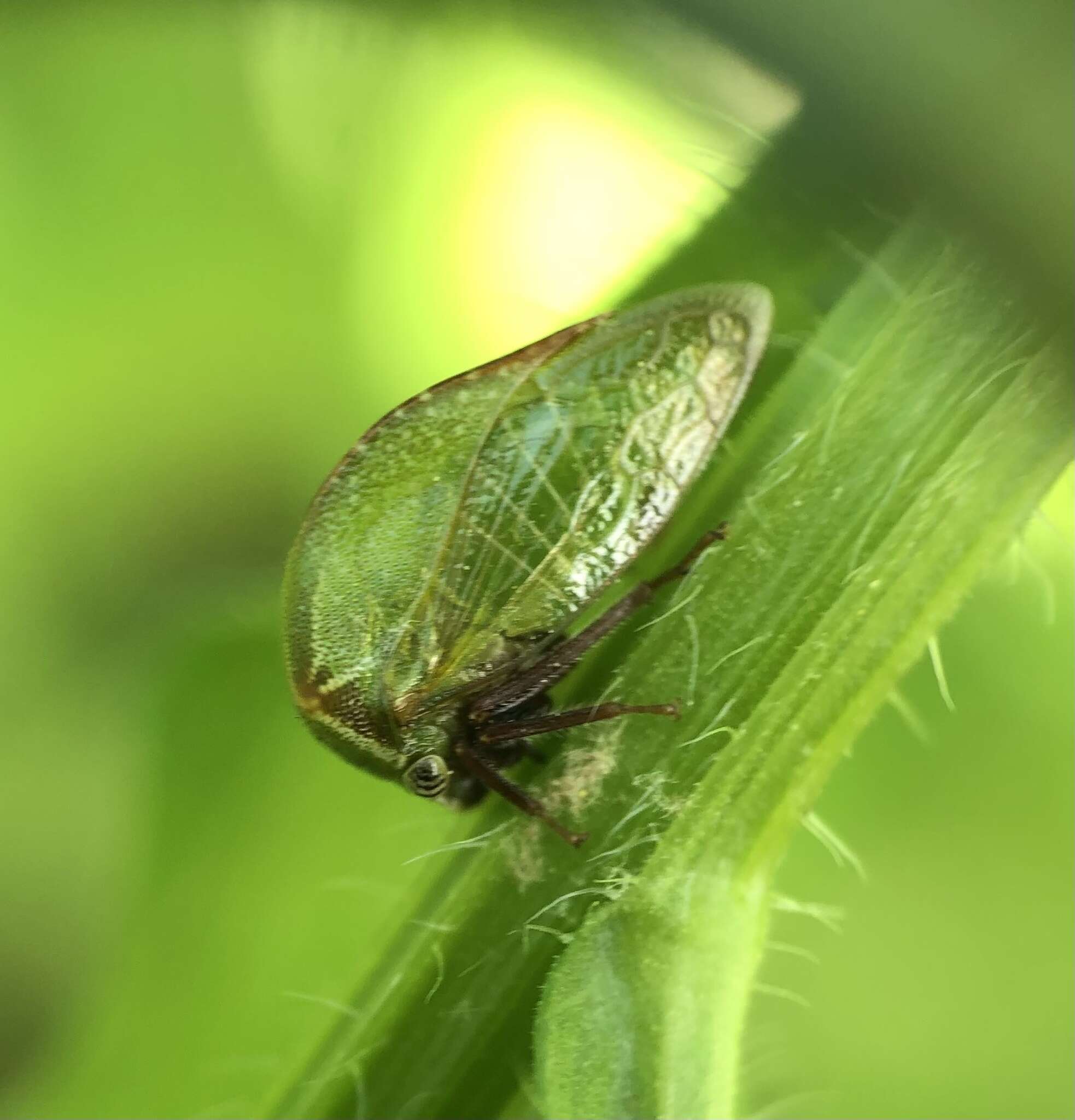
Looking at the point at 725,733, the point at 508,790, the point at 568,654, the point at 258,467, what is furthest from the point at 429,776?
the point at 258,467

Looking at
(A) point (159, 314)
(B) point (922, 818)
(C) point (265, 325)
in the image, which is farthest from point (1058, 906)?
(A) point (159, 314)

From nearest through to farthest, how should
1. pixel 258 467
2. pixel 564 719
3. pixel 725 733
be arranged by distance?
pixel 725 733
pixel 564 719
pixel 258 467

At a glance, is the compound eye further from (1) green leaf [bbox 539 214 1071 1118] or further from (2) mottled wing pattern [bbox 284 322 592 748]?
(1) green leaf [bbox 539 214 1071 1118]

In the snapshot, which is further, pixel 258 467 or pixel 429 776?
pixel 258 467

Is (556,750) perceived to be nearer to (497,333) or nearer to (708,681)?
(708,681)

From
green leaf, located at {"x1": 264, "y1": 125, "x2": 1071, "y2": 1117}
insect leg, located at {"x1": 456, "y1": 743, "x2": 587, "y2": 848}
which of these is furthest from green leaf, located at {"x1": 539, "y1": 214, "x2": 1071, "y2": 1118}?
insect leg, located at {"x1": 456, "y1": 743, "x2": 587, "y2": 848}

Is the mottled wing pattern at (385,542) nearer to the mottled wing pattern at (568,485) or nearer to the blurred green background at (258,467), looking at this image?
the mottled wing pattern at (568,485)

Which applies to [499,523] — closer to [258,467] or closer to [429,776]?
[429,776]
